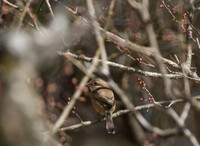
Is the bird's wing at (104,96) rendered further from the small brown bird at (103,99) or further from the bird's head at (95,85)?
the bird's head at (95,85)

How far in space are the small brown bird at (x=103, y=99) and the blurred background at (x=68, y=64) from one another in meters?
0.37

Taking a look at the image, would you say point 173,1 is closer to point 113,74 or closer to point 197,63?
point 197,63

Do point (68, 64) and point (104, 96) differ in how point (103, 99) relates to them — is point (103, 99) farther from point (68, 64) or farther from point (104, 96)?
point (68, 64)

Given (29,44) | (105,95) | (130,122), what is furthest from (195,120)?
(29,44)

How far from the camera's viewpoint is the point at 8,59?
201 centimetres

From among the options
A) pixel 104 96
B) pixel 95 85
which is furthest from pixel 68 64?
pixel 104 96

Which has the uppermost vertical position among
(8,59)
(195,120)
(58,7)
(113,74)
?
(8,59)

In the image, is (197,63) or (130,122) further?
(130,122)

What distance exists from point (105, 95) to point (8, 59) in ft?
11.7

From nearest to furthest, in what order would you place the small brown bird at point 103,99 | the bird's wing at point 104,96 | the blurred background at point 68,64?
1. the blurred background at point 68,64
2. the small brown bird at point 103,99
3. the bird's wing at point 104,96

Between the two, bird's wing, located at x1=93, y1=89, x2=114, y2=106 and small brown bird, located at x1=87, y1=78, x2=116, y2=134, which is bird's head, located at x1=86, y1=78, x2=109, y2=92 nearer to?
small brown bird, located at x1=87, y1=78, x2=116, y2=134

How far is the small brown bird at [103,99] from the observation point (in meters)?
5.15

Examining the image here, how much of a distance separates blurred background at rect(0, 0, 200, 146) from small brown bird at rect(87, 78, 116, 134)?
37 cm

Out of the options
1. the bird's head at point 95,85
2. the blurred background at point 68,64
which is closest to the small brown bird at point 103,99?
the bird's head at point 95,85
